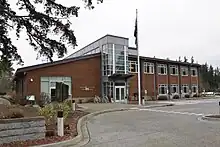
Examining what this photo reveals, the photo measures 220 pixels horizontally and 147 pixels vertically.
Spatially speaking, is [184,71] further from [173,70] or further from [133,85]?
[133,85]

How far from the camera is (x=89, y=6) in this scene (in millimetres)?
15531

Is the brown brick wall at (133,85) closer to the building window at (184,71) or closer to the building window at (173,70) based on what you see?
the building window at (173,70)

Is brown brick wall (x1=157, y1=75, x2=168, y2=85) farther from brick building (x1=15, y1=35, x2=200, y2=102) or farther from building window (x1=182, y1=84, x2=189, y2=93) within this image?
building window (x1=182, y1=84, x2=189, y2=93)

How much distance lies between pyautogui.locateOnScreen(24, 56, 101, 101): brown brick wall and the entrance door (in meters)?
2.65

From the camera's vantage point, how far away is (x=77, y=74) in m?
37.8

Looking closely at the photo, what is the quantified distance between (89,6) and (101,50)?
2603 cm

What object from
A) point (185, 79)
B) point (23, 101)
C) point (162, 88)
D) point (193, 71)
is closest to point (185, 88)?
point (185, 79)

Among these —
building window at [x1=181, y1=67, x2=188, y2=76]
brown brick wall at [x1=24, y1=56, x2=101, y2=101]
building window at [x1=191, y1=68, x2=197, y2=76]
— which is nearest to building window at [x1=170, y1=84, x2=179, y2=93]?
building window at [x1=181, y1=67, x2=188, y2=76]

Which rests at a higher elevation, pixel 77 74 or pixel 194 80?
pixel 77 74

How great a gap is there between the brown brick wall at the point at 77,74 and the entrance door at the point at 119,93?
2.65 m

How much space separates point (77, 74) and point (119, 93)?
7307mm

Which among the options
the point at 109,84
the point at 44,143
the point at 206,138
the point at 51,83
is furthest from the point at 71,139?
the point at 109,84

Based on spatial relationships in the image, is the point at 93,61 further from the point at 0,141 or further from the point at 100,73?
the point at 0,141

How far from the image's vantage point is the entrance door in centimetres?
4075
